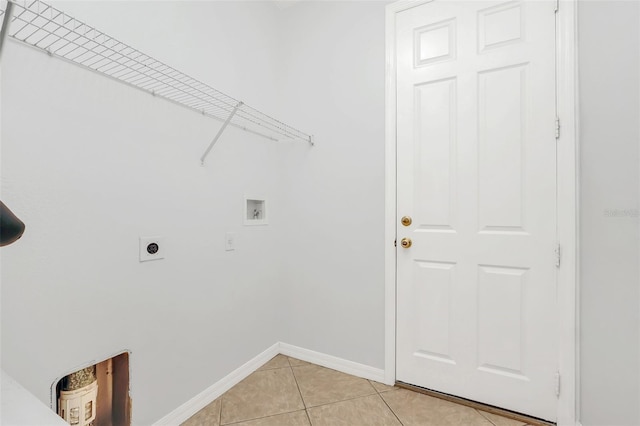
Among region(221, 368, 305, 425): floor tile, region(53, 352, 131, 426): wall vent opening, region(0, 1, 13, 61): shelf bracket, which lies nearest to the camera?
region(0, 1, 13, 61): shelf bracket

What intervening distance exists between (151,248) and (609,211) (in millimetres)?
2079

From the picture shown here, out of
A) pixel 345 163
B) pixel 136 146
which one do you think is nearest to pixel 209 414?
pixel 136 146

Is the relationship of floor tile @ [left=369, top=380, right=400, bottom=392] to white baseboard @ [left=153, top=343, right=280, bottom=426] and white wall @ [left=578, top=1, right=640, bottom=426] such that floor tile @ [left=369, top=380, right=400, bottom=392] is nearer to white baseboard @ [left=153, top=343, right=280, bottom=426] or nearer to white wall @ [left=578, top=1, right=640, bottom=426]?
white baseboard @ [left=153, top=343, right=280, bottom=426]

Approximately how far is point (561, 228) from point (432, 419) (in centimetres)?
119

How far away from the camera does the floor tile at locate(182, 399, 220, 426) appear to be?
1532 mm

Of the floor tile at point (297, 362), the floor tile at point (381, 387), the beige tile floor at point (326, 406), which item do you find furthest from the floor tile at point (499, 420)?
the floor tile at point (297, 362)

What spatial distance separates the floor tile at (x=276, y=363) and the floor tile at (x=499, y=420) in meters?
1.24

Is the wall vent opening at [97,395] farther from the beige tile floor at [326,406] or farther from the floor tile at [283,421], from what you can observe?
the floor tile at [283,421]

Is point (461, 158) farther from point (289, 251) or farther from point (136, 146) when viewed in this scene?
point (136, 146)

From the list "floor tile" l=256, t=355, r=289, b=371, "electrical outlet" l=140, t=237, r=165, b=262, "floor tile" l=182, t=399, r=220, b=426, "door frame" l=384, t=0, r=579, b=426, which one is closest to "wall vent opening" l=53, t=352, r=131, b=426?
"floor tile" l=182, t=399, r=220, b=426

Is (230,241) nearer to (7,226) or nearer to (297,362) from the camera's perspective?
(297,362)

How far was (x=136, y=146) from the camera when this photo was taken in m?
1.35

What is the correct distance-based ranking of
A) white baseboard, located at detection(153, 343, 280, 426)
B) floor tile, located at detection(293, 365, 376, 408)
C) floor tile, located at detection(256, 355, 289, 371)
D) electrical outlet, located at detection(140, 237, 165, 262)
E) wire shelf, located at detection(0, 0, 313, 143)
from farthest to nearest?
floor tile, located at detection(256, 355, 289, 371) < floor tile, located at detection(293, 365, 376, 408) < white baseboard, located at detection(153, 343, 280, 426) < electrical outlet, located at detection(140, 237, 165, 262) < wire shelf, located at detection(0, 0, 313, 143)

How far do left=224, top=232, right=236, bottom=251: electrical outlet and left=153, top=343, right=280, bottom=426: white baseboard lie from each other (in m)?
0.77
